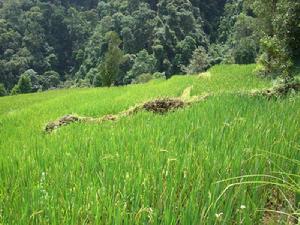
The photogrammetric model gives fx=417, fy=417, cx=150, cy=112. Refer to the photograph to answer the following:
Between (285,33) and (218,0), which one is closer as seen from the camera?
(285,33)

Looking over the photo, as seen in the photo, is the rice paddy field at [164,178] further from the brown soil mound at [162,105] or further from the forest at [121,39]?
the forest at [121,39]

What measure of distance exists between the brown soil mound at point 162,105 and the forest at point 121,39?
116 ft

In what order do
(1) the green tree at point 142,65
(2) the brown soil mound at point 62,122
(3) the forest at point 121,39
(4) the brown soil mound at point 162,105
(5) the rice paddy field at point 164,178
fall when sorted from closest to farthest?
(5) the rice paddy field at point 164,178 → (2) the brown soil mound at point 62,122 → (4) the brown soil mound at point 162,105 → (3) the forest at point 121,39 → (1) the green tree at point 142,65

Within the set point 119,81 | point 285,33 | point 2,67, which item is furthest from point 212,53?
point 285,33

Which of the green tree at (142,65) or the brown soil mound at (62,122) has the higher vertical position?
the brown soil mound at (62,122)

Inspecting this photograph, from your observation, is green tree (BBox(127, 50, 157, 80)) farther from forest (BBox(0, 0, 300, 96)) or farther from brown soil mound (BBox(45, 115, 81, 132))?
brown soil mound (BBox(45, 115, 81, 132))

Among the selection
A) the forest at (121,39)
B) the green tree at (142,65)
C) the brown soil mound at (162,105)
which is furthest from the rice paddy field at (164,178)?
the green tree at (142,65)

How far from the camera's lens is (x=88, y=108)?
1017 centimetres

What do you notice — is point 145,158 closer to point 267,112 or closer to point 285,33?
point 267,112

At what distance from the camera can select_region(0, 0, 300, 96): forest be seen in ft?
181

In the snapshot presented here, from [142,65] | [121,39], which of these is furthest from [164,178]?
[121,39]

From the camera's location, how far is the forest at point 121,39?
5515 centimetres

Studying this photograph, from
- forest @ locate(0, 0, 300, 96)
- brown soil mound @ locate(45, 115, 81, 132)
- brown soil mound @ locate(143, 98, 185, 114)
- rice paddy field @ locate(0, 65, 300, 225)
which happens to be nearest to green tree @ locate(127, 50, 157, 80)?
forest @ locate(0, 0, 300, 96)

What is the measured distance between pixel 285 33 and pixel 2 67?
53.5m
